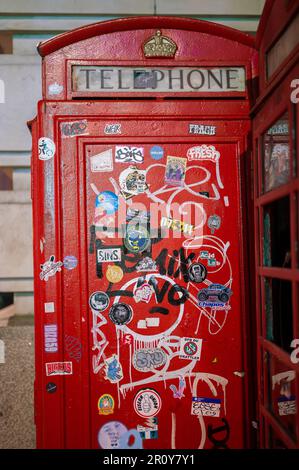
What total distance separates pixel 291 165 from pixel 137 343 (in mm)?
1141

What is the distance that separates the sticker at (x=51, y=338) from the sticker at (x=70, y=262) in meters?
0.31

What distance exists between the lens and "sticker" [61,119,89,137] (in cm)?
229

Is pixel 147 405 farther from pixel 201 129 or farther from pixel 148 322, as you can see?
pixel 201 129

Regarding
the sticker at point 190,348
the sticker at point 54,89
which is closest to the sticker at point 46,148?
Answer: the sticker at point 54,89

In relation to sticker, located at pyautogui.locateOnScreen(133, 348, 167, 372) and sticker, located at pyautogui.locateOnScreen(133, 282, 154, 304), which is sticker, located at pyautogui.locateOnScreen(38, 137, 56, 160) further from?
sticker, located at pyautogui.locateOnScreen(133, 348, 167, 372)

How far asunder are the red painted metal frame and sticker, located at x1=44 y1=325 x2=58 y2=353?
101cm

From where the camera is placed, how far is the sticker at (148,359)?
2270 millimetres

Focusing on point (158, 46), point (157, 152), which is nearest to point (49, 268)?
point (157, 152)

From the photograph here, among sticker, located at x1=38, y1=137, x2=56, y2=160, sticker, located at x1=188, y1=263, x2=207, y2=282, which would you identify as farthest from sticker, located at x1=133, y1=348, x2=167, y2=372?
sticker, located at x1=38, y1=137, x2=56, y2=160

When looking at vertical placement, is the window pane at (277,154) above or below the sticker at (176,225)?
above

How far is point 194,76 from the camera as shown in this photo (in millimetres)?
2322

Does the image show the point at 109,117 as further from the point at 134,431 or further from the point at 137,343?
the point at 134,431

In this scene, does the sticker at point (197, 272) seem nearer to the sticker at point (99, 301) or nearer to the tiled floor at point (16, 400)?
the sticker at point (99, 301)
